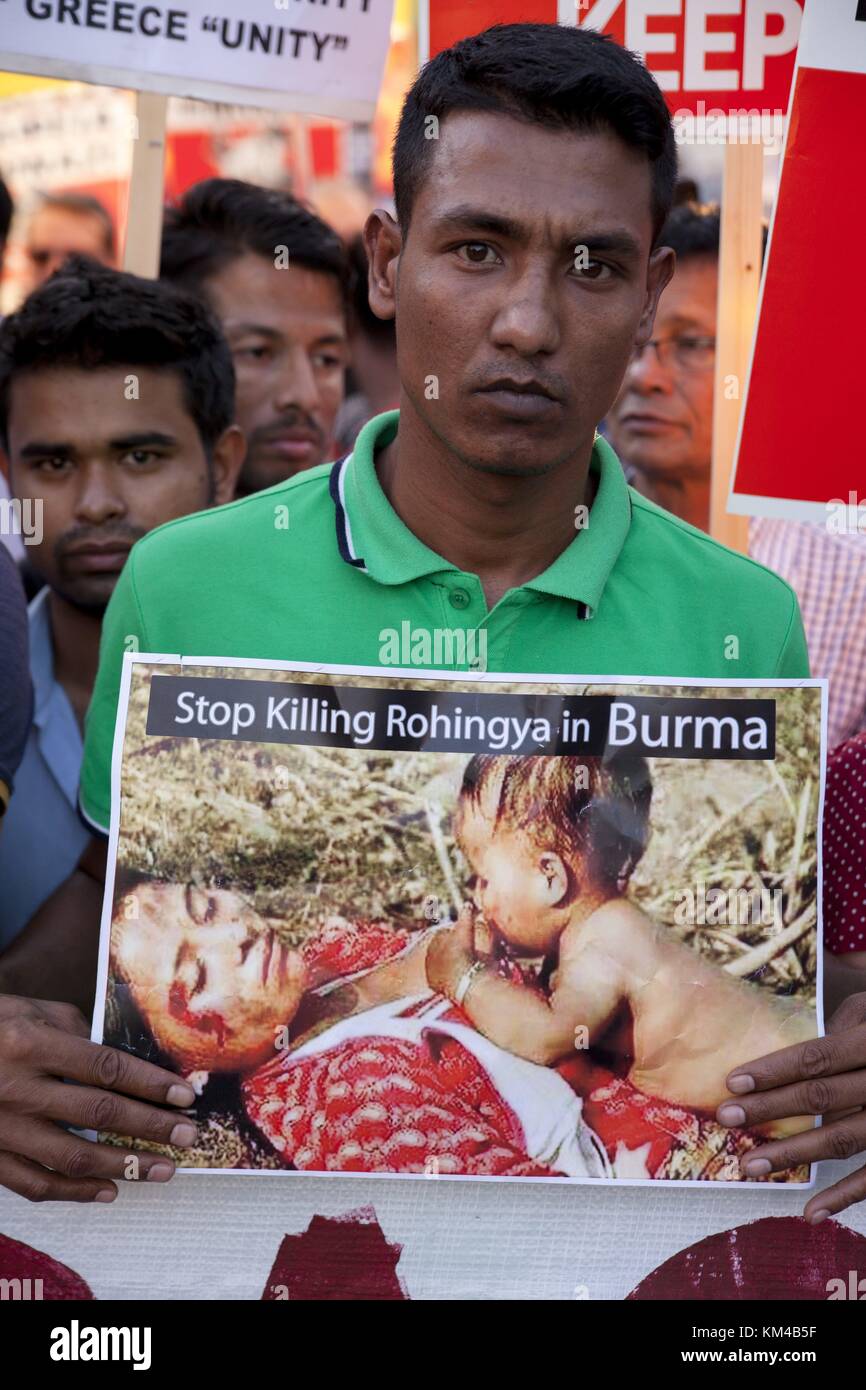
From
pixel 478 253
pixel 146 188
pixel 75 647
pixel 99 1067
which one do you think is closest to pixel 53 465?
pixel 75 647

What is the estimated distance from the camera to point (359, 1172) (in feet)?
5.13

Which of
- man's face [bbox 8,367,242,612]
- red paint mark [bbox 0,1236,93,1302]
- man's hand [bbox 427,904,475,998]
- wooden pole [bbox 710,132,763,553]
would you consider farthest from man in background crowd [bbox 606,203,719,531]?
red paint mark [bbox 0,1236,93,1302]

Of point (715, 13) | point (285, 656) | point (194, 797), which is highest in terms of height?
point (715, 13)

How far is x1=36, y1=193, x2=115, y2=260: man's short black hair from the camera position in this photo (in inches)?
225

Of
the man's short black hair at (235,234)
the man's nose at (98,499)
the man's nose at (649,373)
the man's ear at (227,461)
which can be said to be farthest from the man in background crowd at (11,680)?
the man's nose at (649,373)

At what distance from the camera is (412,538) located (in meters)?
1.77

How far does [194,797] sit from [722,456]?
1565mm

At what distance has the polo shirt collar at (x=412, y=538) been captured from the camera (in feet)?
5.72

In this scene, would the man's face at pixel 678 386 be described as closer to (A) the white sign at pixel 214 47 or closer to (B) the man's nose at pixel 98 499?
(A) the white sign at pixel 214 47

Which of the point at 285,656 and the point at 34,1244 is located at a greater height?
the point at 285,656

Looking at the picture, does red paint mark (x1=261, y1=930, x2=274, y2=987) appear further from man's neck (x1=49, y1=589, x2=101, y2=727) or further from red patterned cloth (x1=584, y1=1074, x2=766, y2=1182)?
man's neck (x1=49, y1=589, x2=101, y2=727)

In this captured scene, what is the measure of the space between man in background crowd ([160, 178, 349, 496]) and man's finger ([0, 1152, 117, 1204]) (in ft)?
6.70
